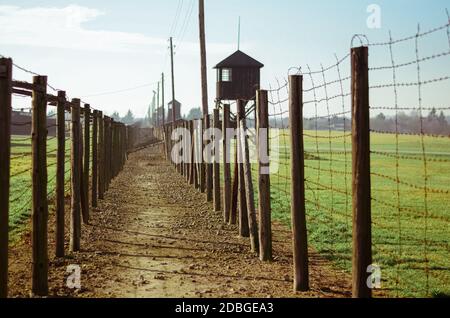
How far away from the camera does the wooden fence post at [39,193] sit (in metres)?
5.46

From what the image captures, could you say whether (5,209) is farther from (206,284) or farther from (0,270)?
(206,284)

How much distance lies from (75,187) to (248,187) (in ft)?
10.3

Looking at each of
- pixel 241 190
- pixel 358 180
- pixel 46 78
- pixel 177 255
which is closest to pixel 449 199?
pixel 241 190

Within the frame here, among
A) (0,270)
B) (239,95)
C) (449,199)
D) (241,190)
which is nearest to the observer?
(0,270)

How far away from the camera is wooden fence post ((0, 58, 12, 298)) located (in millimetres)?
4430

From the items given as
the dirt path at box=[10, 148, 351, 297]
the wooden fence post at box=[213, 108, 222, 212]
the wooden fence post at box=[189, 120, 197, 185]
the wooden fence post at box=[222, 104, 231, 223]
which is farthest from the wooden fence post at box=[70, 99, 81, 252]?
the wooden fence post at box=[189, 120, 197, 185]

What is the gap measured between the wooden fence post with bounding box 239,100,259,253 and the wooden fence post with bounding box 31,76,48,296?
3594 mm


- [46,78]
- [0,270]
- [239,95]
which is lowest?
[0,270]

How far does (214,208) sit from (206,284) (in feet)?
19.5

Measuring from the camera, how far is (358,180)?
4617mm

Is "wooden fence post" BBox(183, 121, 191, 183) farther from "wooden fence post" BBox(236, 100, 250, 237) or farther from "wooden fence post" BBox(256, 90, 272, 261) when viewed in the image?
"wooden fence post" BBox(256, 90, 272, 261)

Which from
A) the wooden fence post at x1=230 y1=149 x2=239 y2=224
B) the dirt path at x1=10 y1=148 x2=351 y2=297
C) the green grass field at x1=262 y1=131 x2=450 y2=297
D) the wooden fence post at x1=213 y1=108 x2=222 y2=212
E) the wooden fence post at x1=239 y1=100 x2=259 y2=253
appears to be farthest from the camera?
the wooden fence post at x1=213 y1=108 x2=222 y2=212

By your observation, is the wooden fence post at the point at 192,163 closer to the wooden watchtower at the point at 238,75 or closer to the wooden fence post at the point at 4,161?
the wooden fence post at the point at 4,161

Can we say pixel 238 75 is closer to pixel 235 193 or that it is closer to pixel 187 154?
pixel 187 154
